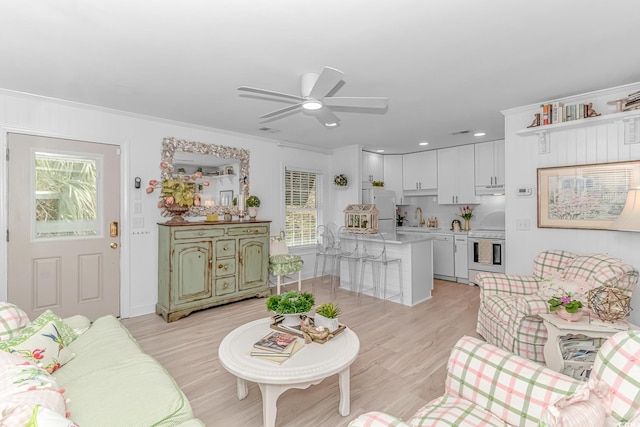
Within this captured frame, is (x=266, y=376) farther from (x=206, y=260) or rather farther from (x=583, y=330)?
(x=206, y=260)

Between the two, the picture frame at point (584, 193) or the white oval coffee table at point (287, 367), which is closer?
the white oval coffee table at point (287, 367)

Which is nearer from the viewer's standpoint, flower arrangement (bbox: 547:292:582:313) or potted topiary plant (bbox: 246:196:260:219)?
flower arrangement (bbox: 547:292:582:313)

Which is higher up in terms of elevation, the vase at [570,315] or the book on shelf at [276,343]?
the vase at [570,315]

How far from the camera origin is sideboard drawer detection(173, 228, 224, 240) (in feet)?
12.3

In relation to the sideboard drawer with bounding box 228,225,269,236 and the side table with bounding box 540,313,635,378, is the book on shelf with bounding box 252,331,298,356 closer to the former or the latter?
the side table with bounding box 540,313,635,378

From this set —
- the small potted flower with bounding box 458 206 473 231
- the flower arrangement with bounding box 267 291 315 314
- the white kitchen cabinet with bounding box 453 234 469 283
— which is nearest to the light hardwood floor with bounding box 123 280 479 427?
the flower arrangement with bounding box 267 291 315 314

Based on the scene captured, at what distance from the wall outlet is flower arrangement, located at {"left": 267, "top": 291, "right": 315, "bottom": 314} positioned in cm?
277

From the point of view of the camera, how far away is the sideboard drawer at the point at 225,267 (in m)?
4.09

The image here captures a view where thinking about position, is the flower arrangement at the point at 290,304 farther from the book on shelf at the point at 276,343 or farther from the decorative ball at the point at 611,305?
the decorative ball at the point at 611,305

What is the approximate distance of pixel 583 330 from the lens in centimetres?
203

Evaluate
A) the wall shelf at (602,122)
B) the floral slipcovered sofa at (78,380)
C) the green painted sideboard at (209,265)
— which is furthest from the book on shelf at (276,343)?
the wall shelf at (602,122)

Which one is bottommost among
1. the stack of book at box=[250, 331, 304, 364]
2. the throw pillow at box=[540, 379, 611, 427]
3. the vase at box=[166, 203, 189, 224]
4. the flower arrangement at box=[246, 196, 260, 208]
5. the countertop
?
the stack of book at box=[250, 331, 304, 364]

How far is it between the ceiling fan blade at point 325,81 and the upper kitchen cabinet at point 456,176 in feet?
13.9

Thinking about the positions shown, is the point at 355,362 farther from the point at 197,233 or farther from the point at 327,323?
the point at 197,233
